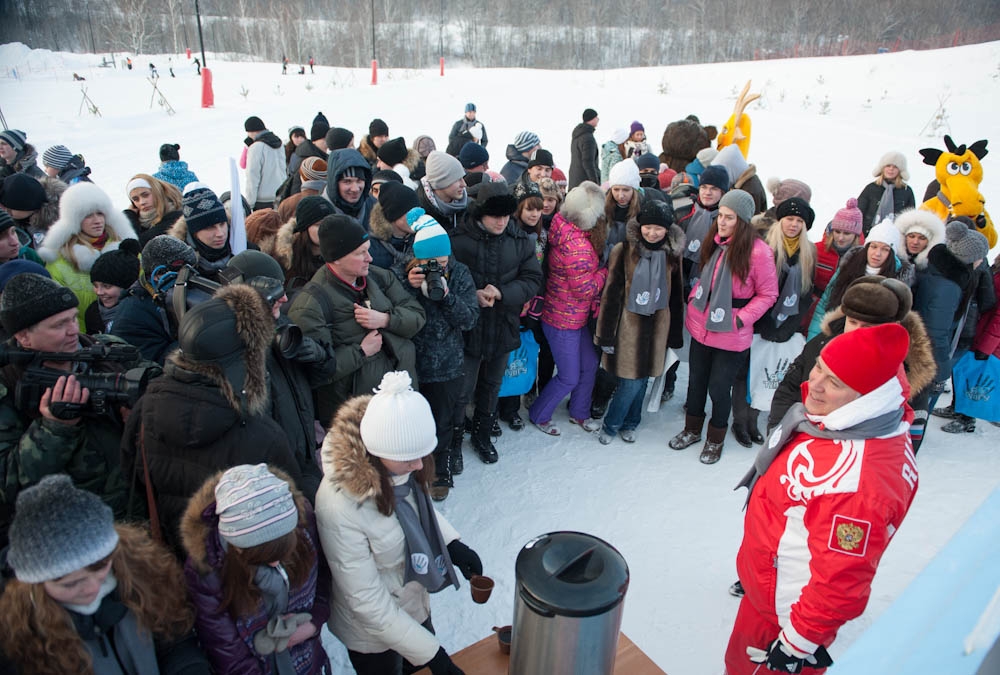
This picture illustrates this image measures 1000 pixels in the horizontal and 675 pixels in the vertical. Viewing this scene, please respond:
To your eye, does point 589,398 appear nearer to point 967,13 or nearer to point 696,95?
point 696,95

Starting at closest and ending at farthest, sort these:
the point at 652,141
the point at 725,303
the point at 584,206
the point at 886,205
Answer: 1. the point at 725,303
2. the point at 584,206
3. the point at 886,205
4. the point at 652,141

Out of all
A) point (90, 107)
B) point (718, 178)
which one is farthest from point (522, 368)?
point (90, 107)

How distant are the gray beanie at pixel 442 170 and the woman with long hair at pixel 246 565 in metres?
2.54

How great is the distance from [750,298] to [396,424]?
3.02 metres

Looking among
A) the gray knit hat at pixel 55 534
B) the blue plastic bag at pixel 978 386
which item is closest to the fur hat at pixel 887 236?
the blue plastic bag at pixel 978 386

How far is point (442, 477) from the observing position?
3.73m

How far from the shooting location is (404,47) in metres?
36.3

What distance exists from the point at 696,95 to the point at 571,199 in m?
17.8

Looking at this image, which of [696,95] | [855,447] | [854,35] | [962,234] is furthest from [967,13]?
[855,447]

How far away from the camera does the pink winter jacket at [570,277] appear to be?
4043mm

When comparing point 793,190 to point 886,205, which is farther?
point 886,205

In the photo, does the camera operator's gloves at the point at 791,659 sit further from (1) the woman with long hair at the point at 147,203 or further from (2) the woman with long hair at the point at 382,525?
(1) the woman with long hair at the point at 147,203

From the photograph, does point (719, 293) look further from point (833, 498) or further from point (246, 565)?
point (246, 565)

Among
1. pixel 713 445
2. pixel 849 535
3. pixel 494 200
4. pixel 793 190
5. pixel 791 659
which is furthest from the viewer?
pixel 793 190
